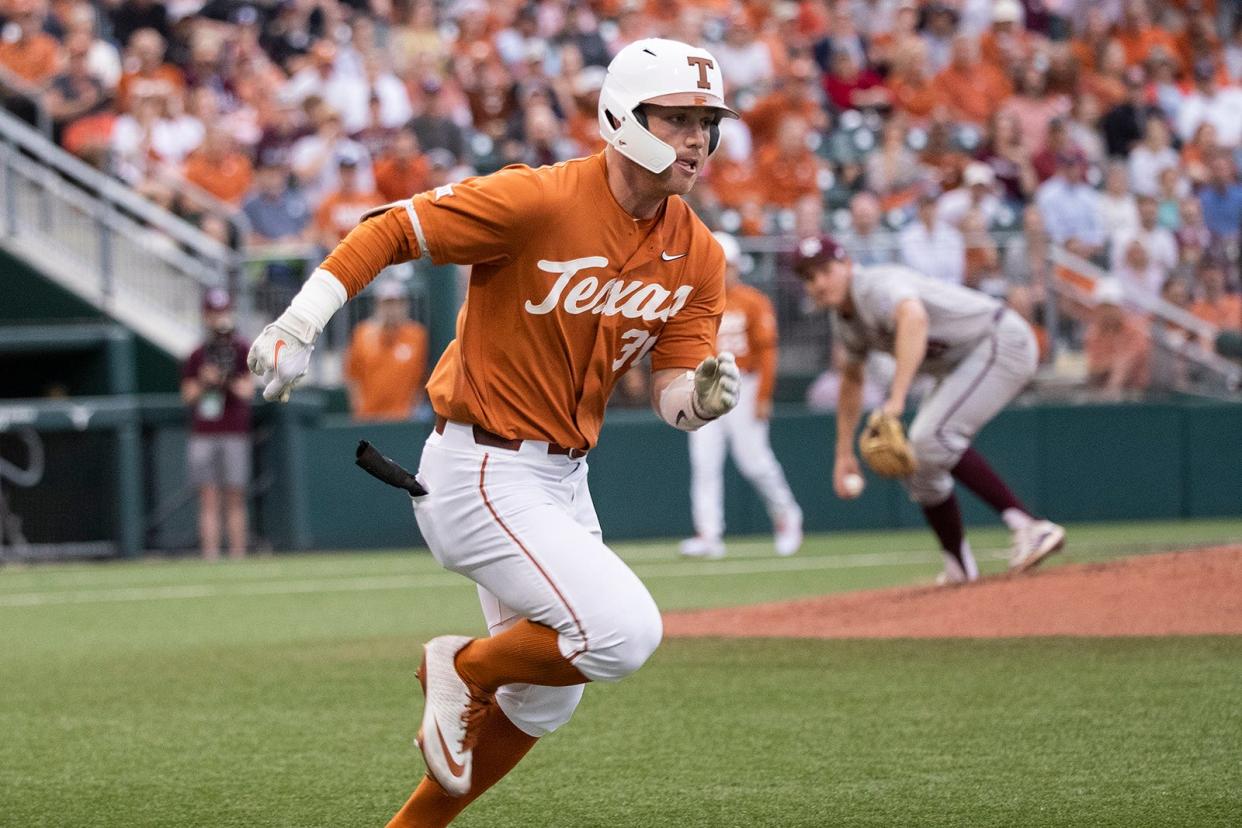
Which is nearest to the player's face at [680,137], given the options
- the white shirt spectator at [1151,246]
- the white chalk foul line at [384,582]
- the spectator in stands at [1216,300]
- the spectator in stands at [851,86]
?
the white chalk foul line at [384,582]

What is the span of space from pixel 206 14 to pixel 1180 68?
1136cm

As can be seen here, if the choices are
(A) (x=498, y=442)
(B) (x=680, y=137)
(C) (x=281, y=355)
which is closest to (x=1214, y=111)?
(B) (x=680, y=137)

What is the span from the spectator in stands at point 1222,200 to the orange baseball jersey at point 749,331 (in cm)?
584

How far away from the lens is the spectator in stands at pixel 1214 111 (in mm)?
20188

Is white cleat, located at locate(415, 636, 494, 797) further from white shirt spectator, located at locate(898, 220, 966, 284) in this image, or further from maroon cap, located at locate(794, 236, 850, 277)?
white shirt spectator, located at locate(898, 220, 966, 284)

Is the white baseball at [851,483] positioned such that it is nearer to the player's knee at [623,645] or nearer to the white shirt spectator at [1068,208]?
the player's knee at [623,645]

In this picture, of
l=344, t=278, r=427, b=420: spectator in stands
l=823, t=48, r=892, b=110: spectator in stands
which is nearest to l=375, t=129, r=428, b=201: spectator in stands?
l=344, t=278, r=427, b=420: spectator in stands

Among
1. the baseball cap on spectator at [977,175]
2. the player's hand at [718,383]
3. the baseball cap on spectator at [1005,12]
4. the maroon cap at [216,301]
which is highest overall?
the baseball cap on spectator at [1005,12]

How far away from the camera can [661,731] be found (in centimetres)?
690

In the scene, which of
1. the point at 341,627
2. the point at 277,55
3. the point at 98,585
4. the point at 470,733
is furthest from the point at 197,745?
the point at 277,55

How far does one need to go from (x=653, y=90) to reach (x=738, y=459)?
9.80m

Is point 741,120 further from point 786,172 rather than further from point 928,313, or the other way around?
point 928,313

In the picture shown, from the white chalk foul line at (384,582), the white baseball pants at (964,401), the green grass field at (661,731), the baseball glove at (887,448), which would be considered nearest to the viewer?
the green grass field at (661,731)

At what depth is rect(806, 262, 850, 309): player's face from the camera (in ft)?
32.7
